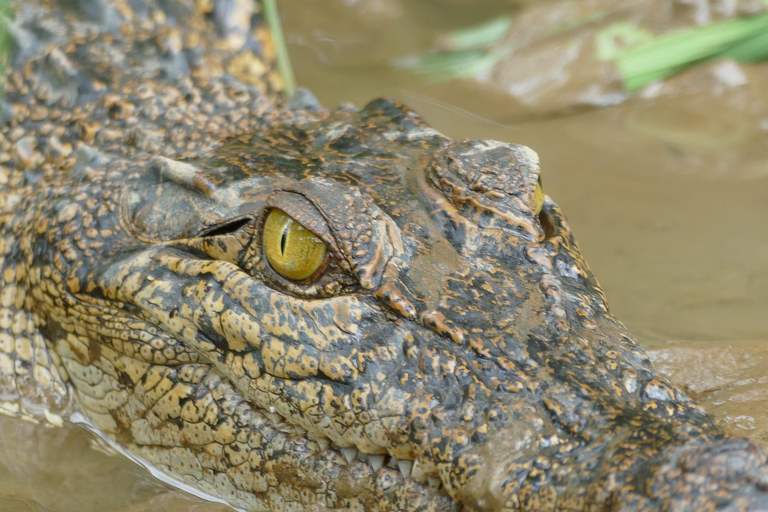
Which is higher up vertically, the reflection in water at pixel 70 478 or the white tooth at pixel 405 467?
the white tooth at pixel 405 467

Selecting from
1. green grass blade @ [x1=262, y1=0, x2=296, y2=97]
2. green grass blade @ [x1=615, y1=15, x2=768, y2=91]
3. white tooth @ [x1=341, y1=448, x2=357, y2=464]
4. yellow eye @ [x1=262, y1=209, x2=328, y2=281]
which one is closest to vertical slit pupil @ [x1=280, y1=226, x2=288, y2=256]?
yellow eye @ [x1=262, y1=209, x2=328, y2=281]

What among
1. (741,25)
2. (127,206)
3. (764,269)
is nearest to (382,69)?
(741,25)

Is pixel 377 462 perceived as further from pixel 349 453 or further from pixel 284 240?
pixel 284 240

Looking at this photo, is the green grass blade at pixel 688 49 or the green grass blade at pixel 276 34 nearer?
the green grass blade at pixel 276 34

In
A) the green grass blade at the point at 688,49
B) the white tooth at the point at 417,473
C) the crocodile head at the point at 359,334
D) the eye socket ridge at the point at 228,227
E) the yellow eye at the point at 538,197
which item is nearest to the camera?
the crocodile head at the point at 359,334

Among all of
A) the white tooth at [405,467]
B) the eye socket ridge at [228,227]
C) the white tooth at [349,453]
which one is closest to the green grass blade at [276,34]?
the eye socket ridge at [228,227]


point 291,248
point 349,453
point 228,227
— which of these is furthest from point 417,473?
point 228,227

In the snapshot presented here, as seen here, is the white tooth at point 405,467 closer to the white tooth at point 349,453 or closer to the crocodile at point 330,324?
the crocodile at point 330,324
